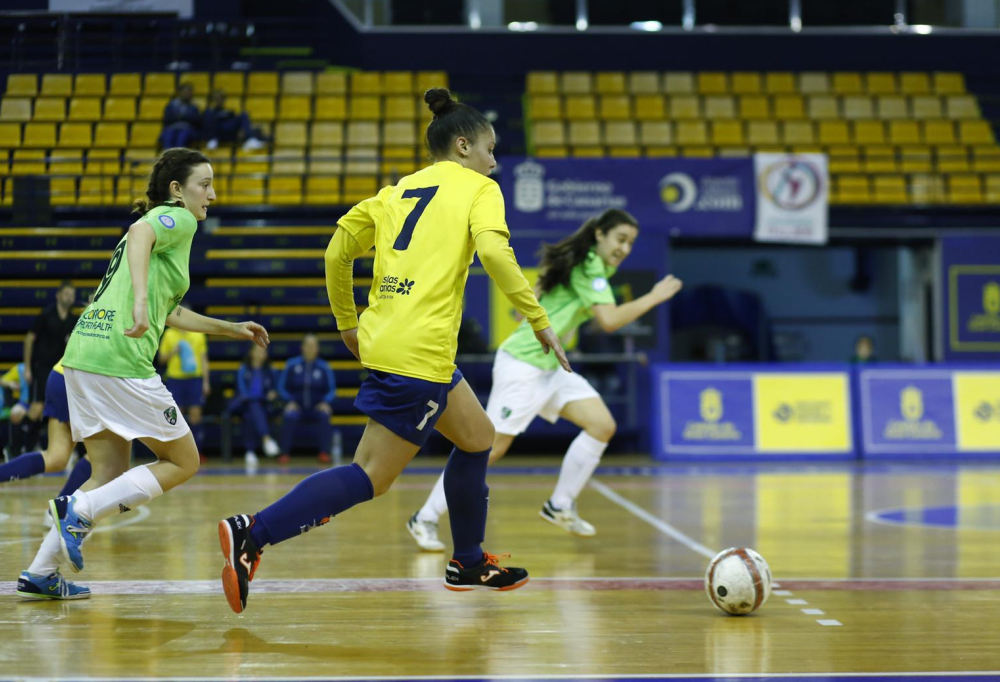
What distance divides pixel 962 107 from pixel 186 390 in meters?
14.4

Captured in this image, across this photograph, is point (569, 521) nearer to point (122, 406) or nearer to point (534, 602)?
point (534, 602)

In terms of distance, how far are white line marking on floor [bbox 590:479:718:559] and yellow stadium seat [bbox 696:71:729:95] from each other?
1119 centimetres

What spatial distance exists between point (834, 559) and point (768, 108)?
591 inches

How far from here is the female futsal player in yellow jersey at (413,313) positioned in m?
4.06

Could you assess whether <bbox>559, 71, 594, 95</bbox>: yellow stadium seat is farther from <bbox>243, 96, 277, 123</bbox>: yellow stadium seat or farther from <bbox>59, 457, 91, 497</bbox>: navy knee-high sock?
<bbox>59, 457, 91, 497</bbox>: navy knee-high sock

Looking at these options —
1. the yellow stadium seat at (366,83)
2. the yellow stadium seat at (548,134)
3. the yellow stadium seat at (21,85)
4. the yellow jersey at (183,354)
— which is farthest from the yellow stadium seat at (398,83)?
the yellow jersey at (183,354)

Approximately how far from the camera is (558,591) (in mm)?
5242

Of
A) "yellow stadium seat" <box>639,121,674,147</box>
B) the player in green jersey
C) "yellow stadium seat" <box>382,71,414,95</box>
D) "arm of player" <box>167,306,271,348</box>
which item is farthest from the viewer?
"yellow stadium seat" <box>382,71,414,95</box>

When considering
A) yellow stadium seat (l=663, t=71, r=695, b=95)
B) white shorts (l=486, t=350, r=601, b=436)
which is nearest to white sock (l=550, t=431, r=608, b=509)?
white shorts (l=486, t=350, r=601, b=436)

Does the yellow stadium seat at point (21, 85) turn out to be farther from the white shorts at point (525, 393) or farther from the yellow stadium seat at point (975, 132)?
the yellow stadium seat at point (975, 132)

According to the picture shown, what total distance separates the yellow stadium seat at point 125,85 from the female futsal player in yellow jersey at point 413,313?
47.5 feet

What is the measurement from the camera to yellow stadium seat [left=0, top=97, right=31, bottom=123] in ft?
42.3

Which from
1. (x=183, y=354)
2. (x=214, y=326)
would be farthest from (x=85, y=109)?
(x=214, y=326)

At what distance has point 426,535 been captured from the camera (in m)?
A: 6.54
